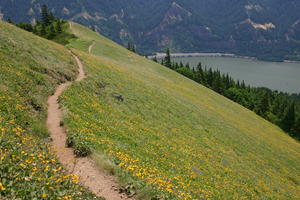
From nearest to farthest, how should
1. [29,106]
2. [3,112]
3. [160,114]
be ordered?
1. [3,112]
2. [29,106]
3. [160,114]

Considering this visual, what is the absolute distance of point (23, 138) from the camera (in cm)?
1080

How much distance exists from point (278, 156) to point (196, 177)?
2768 centimetres

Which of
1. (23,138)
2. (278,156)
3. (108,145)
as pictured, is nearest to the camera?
(23,138)

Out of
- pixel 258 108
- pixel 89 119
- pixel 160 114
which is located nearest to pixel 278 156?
pixel 160 114

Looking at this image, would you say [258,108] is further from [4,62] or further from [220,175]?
[4,62]

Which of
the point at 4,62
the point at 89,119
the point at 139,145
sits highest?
the point at 4,62

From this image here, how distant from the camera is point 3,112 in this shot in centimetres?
1270

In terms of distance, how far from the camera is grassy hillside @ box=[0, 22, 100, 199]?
748cm

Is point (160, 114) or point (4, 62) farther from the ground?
point (4, 62)

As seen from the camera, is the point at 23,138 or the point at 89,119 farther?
the point at 89,119

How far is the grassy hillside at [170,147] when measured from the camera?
13.5m

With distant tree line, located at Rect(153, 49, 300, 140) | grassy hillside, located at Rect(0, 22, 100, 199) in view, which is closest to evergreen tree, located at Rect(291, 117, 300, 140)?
distant tree line, located at Rect(153, 49, 300, 140)

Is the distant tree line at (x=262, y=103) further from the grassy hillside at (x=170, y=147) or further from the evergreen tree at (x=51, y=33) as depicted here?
the evergreen tree at (x=51, y=33)

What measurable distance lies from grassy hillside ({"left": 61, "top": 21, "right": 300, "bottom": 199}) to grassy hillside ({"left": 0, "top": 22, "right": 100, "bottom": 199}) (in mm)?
2177
